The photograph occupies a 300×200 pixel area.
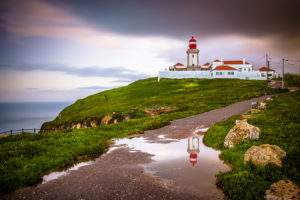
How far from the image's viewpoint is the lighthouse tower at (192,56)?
12500 cm

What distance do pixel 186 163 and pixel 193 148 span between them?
148 inches

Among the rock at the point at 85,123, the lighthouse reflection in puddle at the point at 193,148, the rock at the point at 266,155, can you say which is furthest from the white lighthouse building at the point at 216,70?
the rock at the point at 266,155

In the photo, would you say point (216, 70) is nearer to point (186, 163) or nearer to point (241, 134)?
point (241, 134)

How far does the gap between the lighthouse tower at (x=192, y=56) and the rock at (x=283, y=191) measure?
12267 centimetres

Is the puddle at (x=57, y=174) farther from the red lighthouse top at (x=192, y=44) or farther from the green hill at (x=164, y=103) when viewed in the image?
the red lighthouse top at (x=192, y=44)

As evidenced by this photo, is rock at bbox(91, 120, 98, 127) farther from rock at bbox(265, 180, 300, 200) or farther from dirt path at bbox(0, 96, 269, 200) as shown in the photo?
rock at bbox(265, 180, 300, 200)

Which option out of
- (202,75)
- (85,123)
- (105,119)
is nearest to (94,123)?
(85,123)

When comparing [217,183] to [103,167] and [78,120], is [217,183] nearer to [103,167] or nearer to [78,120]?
[103,167]

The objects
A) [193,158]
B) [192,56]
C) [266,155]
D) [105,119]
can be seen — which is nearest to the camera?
[266,155]

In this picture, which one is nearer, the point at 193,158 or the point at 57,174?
the point at 57,174

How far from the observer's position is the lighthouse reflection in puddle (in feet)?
47.6

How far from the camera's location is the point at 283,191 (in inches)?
310

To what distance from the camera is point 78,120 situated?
58.8 meters

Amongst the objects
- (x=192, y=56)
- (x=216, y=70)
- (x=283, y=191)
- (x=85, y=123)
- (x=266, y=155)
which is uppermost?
(x=192, y=56)
